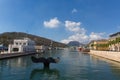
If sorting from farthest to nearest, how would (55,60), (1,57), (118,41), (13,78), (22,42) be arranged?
(22,42) < (118,41) < (1,57) < (55,60) < (13,78)

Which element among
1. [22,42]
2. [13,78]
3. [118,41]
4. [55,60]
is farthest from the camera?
[22,42]

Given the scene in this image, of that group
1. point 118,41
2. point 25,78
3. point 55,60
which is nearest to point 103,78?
point 25,78

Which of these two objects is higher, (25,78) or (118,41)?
(118,41)

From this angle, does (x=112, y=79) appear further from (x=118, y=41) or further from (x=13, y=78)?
(x=118, y=41)

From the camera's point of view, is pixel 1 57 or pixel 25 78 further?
pixel 1 57

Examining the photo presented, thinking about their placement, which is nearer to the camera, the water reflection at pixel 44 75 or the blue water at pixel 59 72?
the water reflection at pixel 44 75

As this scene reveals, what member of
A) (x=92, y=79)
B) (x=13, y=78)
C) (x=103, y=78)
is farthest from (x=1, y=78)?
(x=103, y=78)

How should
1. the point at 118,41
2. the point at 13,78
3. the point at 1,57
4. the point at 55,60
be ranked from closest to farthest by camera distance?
the point at 13,78
the point at 55,60
the point at 1,57
the point at 118,41

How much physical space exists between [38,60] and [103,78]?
1759 centimetres

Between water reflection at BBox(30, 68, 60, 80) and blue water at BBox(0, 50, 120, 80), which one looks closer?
water reflection at BBox(30, 68, 60, 80)

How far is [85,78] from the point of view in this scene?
30047mm

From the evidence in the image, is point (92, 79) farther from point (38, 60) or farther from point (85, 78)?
point (38, 60)

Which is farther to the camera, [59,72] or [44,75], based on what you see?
[59,72]

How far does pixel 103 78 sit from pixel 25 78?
469 inches
